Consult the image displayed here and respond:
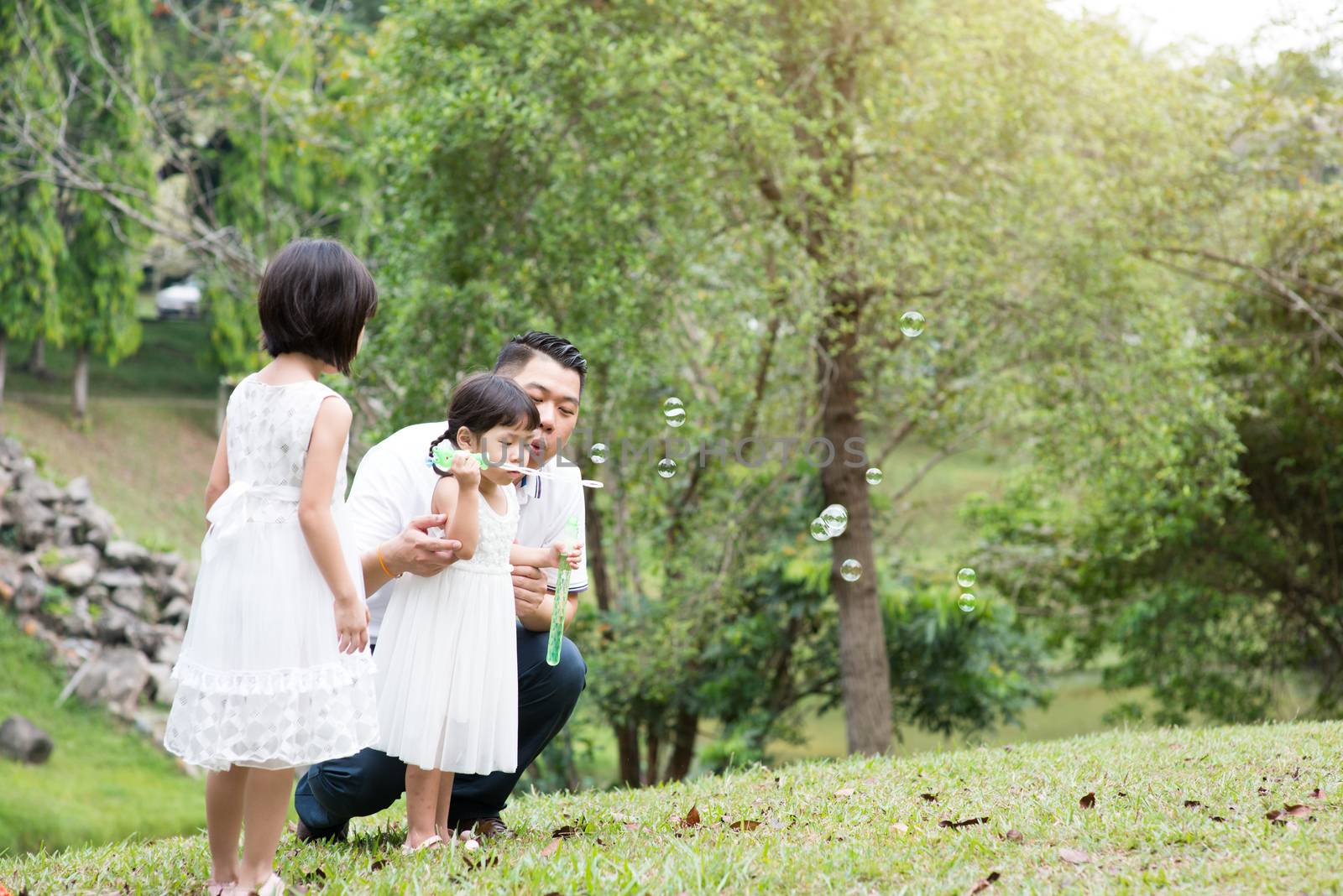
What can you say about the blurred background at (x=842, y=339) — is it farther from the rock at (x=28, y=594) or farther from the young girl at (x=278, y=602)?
the young girl at (x=278, y=602)

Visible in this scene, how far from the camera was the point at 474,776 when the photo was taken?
343cm

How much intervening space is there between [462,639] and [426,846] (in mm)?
502

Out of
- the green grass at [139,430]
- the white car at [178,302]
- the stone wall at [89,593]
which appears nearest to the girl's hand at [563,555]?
the stone wall at [89,593]

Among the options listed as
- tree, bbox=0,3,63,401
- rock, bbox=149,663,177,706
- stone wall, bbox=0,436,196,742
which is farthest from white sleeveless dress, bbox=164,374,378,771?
tree, bbox=0,3,63,401

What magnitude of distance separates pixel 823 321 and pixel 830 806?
5117 mm

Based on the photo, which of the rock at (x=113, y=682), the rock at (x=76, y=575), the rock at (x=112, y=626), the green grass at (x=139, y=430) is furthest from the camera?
the green grass at (x=139, y=430)

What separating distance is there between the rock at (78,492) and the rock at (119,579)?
986 mm

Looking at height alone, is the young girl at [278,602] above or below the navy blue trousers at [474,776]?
above

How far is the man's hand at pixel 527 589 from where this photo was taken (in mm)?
3459

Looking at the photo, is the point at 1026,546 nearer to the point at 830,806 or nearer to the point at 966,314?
the point at 966,314

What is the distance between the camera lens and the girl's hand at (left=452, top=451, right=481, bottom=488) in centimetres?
291

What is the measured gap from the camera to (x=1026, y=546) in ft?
37.3

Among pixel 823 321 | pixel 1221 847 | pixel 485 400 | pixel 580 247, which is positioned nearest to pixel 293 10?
pixel 580 247

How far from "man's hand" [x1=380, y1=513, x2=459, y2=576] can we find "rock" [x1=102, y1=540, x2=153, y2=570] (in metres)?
11.9
